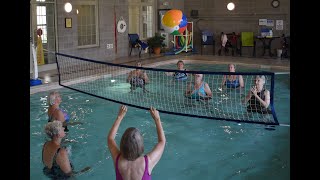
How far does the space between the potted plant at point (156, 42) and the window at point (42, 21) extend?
5.95 metres

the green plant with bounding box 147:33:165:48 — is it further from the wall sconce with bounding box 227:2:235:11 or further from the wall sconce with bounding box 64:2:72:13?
the wall sconce with bounding box 64:2:72:13

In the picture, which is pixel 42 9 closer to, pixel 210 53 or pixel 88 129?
pixel 88 129

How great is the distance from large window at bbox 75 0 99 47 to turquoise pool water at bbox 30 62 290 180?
660cm

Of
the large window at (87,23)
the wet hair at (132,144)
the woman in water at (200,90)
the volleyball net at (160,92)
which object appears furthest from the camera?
the large window at (87,23)

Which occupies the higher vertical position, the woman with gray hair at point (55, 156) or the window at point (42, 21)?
the window at point (42, 21)

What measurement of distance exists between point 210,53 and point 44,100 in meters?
11.2

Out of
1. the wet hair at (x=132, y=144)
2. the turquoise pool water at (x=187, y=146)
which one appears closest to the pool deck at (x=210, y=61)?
the turquoise pool water at (x=187, y=146)

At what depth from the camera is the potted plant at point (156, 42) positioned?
19.6 m

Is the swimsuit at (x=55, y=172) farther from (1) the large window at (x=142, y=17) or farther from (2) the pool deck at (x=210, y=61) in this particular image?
(1) the large window at (x=142, y=17)

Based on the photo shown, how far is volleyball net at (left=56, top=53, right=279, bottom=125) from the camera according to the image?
9.16 meters

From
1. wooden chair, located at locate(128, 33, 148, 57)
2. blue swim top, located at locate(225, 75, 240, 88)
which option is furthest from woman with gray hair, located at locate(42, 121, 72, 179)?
wooden chair, located at locate(128, 33, 148, 57)
